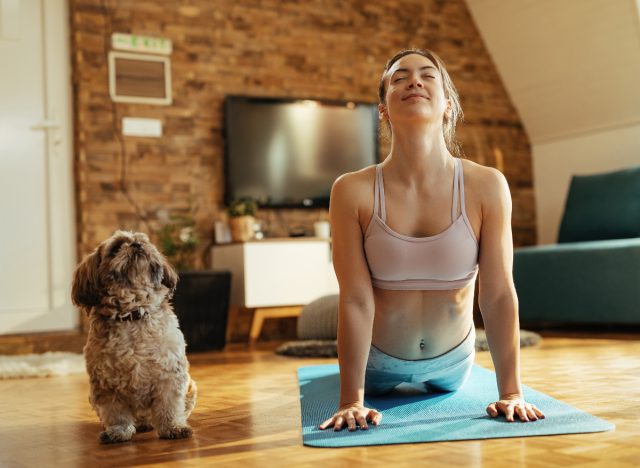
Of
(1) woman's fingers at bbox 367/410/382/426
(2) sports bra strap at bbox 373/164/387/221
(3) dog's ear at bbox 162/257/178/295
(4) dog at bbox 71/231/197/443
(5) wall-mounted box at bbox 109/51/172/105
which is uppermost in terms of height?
(5) wall-mounted box at bbox 109/51/172/105

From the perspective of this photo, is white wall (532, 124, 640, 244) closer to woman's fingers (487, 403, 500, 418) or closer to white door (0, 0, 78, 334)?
white door (0, 0, 78, 334)

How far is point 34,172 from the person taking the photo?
16.6 ft

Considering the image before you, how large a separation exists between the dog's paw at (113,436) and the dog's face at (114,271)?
33cm

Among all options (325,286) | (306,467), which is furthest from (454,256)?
(325,286)

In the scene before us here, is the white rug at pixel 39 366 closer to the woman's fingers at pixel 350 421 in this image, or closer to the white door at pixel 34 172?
the white door at pixel 34 172

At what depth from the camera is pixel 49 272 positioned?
506 cm

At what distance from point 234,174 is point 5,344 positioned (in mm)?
1859

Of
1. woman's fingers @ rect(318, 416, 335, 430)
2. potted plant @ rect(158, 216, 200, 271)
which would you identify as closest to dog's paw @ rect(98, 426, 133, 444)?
woman's fingers @ rect(318, 416, 335, 430)

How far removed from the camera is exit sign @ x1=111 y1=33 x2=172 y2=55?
5.21 metres

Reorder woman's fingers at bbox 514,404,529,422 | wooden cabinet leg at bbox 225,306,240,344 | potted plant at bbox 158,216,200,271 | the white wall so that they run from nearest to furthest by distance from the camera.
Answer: woman's fingers at bbox 514,404,529,422 → potted plant at bbox 158,216,200,271 → wooden cabinet leg at bbox 225,306,240,344 → the white wall

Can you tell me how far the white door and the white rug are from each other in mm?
664

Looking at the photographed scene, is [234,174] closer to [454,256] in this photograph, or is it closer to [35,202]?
[35,202]

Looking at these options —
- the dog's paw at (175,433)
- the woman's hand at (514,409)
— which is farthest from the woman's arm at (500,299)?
the dog's paw at (175,433)

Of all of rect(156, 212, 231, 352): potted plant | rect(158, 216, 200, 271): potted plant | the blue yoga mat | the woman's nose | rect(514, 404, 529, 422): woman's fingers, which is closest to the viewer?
the blue yoga mat
